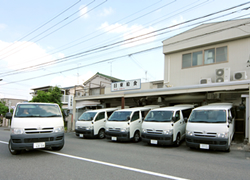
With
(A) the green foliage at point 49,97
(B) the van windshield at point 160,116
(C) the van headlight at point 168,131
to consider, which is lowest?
(C) the van headlight at point 168,131

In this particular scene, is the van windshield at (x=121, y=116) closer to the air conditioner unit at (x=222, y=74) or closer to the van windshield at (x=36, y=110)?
the van windshield at (x=36, y=110)

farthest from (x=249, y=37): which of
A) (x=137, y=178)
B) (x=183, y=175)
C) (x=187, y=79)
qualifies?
(x=137, y=178)

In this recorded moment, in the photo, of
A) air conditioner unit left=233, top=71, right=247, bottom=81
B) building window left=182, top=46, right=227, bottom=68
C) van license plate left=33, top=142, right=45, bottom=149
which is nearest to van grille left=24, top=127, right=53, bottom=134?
van license plate left=33, top=142, right=45, bottom=149

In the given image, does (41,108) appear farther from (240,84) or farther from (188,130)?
(240,84)

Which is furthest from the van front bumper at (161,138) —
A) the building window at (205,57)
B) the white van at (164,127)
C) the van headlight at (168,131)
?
the building window at (205,57)

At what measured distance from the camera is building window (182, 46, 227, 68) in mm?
13914

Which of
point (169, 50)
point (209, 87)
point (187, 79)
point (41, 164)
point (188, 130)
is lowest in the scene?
point (41, 164)

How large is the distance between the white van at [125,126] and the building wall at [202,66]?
496 cm

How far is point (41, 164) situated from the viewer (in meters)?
6.13

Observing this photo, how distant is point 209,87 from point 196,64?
448cm

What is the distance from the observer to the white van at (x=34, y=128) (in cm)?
683

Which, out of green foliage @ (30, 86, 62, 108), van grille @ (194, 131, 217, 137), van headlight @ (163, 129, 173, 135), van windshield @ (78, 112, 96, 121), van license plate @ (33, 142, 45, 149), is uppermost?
green foliage @ (30, 86, 62, 108)

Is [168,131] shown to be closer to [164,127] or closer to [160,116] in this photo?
[164,127]

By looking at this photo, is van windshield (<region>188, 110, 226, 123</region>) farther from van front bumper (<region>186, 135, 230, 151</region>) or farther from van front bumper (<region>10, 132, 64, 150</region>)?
van front bumper (<region>10, 132, 64, 150</region>)
